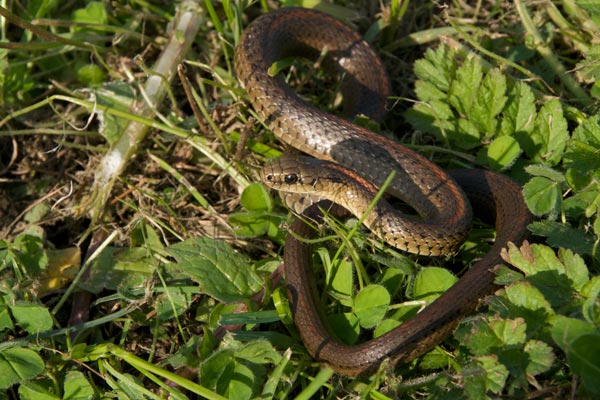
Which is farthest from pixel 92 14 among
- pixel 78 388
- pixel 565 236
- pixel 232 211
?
pixel 565 236

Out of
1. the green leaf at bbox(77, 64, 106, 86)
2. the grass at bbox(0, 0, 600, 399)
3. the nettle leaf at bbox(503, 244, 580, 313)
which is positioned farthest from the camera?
the green leaf at bbox(77, 64, 106, 86)

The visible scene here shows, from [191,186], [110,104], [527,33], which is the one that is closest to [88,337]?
[191,186]

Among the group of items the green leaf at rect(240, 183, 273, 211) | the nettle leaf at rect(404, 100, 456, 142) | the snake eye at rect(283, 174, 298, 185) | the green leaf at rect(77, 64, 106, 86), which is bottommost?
the green leaf at rect(240, 183, 273, 211)

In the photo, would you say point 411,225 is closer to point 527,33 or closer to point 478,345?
point 478,345

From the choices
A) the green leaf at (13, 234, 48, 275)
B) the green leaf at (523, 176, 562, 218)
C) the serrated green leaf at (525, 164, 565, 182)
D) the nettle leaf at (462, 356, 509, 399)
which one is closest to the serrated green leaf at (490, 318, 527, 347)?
the nettle leaf at (462, 356, 509, 399)

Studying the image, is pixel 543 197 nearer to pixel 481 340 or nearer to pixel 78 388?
pixel 481 340

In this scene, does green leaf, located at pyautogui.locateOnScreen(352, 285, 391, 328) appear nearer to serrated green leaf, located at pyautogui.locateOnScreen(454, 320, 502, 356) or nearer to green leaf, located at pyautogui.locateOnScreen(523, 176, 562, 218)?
serrated green leaf, located at pyautogui.locateOnScreen(454, 320, 502, 356)
